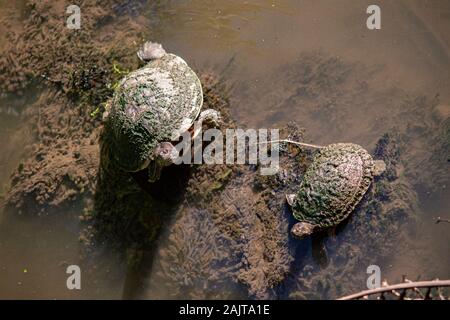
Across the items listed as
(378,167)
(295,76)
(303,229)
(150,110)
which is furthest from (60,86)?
(378,167)

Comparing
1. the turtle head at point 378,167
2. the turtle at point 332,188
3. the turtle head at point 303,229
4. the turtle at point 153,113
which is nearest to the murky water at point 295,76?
the turtle head at point 378,167

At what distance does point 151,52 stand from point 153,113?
89 centimetres

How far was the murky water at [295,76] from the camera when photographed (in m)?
5.26

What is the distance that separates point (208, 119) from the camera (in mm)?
5090

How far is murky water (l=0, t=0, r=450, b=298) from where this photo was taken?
526cm

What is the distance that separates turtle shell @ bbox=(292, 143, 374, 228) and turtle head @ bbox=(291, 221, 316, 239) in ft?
0.15

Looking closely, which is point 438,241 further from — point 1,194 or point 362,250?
point 1,194

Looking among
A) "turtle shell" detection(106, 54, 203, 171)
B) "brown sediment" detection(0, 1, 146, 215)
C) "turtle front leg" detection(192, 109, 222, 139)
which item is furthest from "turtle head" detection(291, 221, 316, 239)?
"brown sediment" detection(0, 1, 146, 215)

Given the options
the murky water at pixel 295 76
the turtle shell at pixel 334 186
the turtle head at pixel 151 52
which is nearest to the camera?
the turtle shell at pixel 334 186

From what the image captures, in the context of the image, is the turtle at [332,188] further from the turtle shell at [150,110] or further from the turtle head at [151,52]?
the turtle head at [151,52]

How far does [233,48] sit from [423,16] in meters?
2.09

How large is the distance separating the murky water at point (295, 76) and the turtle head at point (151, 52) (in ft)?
0.74
